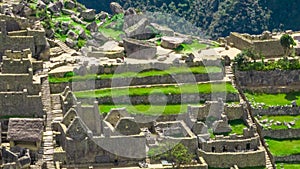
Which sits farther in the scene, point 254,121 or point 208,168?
point 254,121

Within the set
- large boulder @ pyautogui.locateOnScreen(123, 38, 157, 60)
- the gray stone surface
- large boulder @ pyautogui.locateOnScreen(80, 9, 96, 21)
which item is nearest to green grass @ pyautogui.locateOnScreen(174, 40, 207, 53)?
large boulder @ pyautogui.locateOnScreen(123, 38, 157, 60)

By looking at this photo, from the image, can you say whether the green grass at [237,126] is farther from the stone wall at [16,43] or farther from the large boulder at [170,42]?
the stone wall at [16,43]

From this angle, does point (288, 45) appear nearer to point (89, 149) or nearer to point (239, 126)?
point (239, 126)

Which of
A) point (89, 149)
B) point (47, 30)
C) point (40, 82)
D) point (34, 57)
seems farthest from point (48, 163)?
point (47, 30)

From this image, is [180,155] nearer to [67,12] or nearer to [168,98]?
[168,98]

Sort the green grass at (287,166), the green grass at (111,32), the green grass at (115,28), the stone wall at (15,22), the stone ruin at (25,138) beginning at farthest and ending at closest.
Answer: the green grass at (115,28) → the green grass at (111,32) → the stone wall at (15,22) → the green grass at (287,166) → the stone ruin at (25,138)

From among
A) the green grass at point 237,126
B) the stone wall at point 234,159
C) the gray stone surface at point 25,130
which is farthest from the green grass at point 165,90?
the stone wall at point 234,159

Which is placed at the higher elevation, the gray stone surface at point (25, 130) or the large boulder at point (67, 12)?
the large boulder at point (67, 12)
